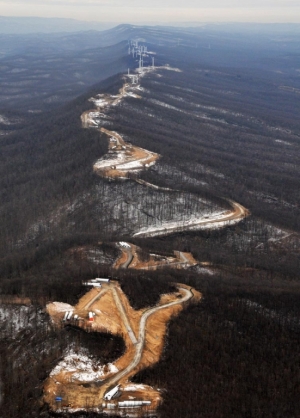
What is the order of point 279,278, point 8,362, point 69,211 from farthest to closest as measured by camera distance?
point 69,211 < point 279,278 < point 8,362

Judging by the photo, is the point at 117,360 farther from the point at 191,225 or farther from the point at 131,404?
the point at 191,225

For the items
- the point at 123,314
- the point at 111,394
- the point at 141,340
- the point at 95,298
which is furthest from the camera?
the point at 95,298

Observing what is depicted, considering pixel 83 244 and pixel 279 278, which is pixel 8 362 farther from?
pixel 279 278

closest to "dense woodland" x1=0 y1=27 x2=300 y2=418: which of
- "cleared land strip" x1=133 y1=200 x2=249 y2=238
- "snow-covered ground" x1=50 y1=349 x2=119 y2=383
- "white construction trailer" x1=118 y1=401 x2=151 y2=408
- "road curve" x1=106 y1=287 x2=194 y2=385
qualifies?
"snow-covered ground" x1=50 y1=349 x2=119 y2=383

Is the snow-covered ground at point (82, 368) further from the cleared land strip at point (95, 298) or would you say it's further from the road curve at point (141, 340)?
the cleared land strip at point (95, 298)

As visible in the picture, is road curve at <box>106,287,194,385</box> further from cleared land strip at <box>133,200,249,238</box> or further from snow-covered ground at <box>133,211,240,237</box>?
snow-covered ground at <box>133,211,240,237</box>

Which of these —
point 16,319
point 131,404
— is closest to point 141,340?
point 131,404

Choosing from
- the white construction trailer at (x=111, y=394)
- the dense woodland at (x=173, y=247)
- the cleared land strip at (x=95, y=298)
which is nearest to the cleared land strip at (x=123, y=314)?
the cleared land strip at (x=95, y=298)

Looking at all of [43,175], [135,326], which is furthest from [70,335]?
[43,175]
